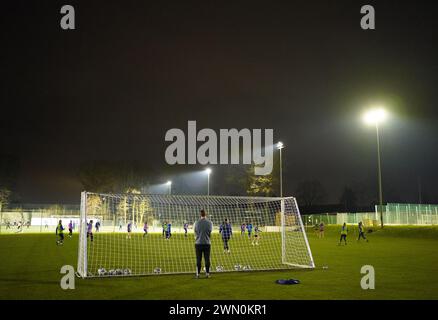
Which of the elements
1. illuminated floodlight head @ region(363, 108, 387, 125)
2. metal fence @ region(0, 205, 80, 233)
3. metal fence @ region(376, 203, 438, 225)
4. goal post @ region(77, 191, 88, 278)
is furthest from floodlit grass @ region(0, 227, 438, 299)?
metal fence @ region(0, 205, 80, 233)

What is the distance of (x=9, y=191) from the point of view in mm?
74500

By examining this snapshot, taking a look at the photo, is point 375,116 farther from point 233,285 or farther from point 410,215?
point 233,285

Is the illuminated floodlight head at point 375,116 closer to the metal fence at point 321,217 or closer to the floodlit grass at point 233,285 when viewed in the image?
the metal fence at point 321,217

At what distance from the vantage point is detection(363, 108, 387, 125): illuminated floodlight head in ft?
124

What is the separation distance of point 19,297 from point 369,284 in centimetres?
855

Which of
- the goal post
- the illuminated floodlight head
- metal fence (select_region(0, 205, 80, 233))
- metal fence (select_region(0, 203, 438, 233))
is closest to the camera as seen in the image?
the goal post

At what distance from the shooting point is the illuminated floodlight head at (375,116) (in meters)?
37.9

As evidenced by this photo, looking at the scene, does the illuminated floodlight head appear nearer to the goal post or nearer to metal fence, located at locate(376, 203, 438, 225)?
metal fence, located at locate(376, 203, 438, 225)

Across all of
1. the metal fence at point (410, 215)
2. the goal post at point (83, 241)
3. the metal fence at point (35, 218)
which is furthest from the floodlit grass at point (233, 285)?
the metal fence at point (35, 218)

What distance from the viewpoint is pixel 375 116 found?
3825 cm

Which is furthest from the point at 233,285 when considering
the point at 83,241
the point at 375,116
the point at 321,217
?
the point at 321,217

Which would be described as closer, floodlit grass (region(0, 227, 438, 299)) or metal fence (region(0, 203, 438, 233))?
floodlit grass (region(0, 227, 438, 299))

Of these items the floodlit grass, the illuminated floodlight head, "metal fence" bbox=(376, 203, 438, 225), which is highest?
the illuminated floodlight head
